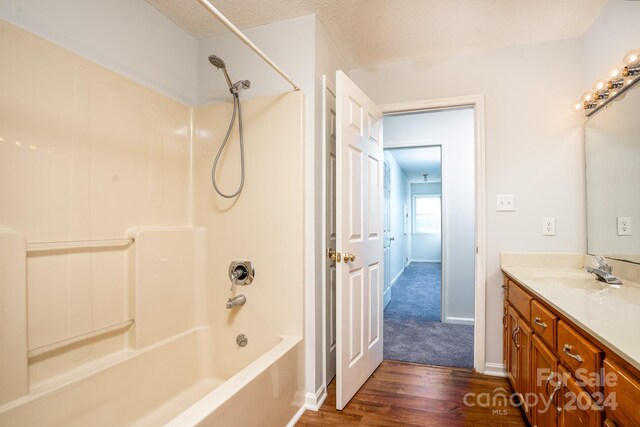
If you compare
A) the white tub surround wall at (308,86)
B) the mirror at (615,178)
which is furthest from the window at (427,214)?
the white tub surround wall at (308,86)

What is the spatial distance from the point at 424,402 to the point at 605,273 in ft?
4.07

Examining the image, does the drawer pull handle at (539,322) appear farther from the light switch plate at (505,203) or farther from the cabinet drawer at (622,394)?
the light switch plate at (505,203)

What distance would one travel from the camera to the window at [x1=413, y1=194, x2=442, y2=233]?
9.77 metres

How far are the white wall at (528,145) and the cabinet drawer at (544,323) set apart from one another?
90 centimetres

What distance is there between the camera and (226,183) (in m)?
2.10

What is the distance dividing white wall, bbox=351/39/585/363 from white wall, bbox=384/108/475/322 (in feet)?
3.91

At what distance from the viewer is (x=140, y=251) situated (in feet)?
5.77

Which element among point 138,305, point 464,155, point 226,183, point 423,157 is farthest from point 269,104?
point 423,157

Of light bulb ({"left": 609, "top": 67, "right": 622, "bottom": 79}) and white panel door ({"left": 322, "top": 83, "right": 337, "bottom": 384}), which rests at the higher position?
light bulb ({"left": 609, "top": 67, "right": 622, "bottom": 79})

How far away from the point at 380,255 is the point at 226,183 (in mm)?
1285

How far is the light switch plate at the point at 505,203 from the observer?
2303 mm

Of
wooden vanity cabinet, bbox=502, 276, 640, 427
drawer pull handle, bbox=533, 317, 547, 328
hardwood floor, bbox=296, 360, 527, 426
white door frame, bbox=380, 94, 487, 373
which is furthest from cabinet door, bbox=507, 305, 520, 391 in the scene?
drawer pull handle, bbox=533, 317, 547, 328

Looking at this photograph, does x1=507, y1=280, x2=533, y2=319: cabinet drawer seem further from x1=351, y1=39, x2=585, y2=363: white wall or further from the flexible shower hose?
the flexible shower hose

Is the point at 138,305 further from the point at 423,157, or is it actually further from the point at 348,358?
the point at 423,157
